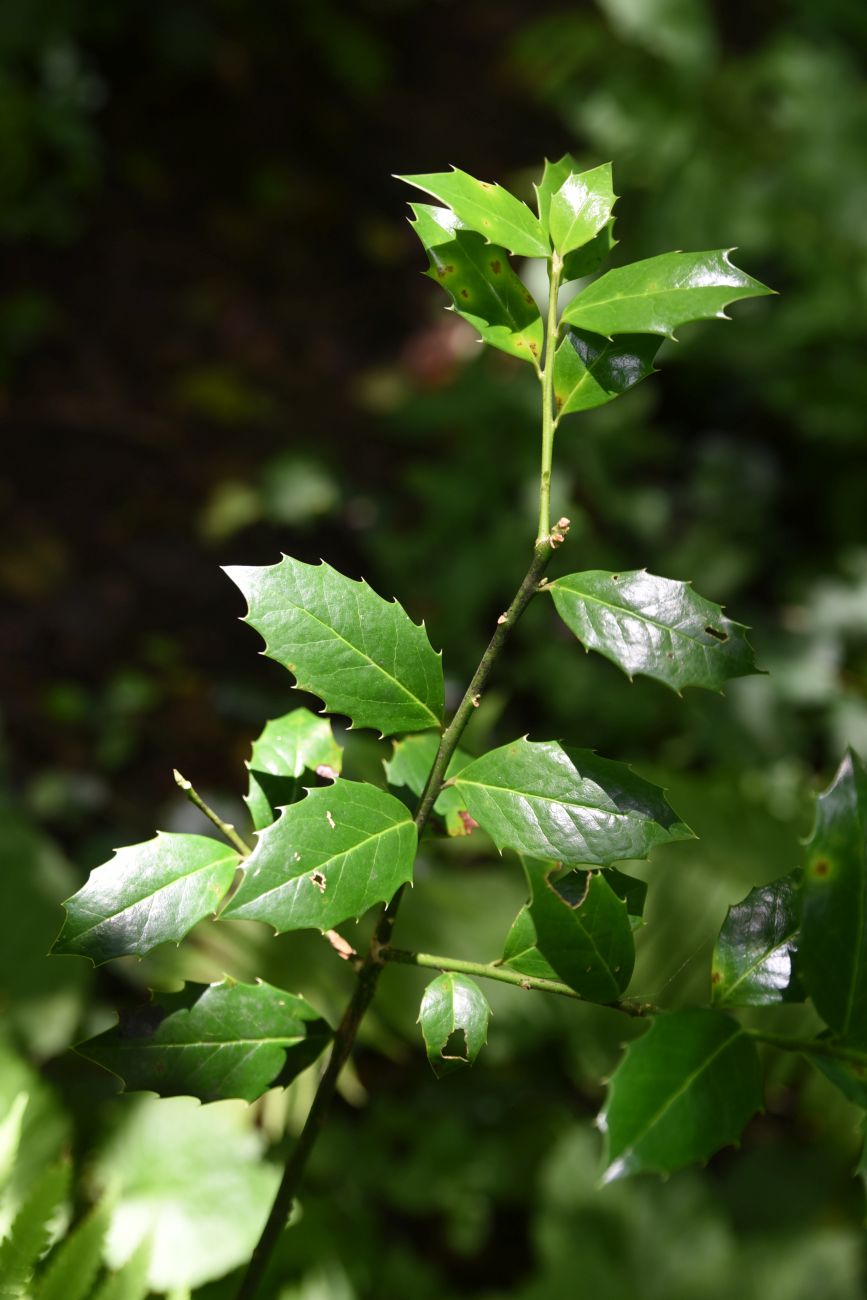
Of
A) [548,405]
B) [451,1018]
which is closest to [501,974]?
[451,1018]

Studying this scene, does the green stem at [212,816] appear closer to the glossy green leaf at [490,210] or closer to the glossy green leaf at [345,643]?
the glossy green leaf at [345,643]

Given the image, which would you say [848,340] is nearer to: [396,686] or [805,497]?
[805,497]

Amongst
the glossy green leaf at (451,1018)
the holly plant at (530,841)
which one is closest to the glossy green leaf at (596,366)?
the holly plant at (530,841)

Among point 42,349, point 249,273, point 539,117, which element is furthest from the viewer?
point 539,117

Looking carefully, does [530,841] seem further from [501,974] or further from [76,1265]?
[76,1265]

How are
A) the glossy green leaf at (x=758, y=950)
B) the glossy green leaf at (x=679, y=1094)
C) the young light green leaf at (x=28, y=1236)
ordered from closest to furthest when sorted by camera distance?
the glossy green leaf at (x=679, y=1094) → the glossy green leaf at (x=758, y=950) → the young light green leaf at (x=28, y=1236)

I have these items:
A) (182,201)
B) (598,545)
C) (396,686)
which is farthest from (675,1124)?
(182,201)
